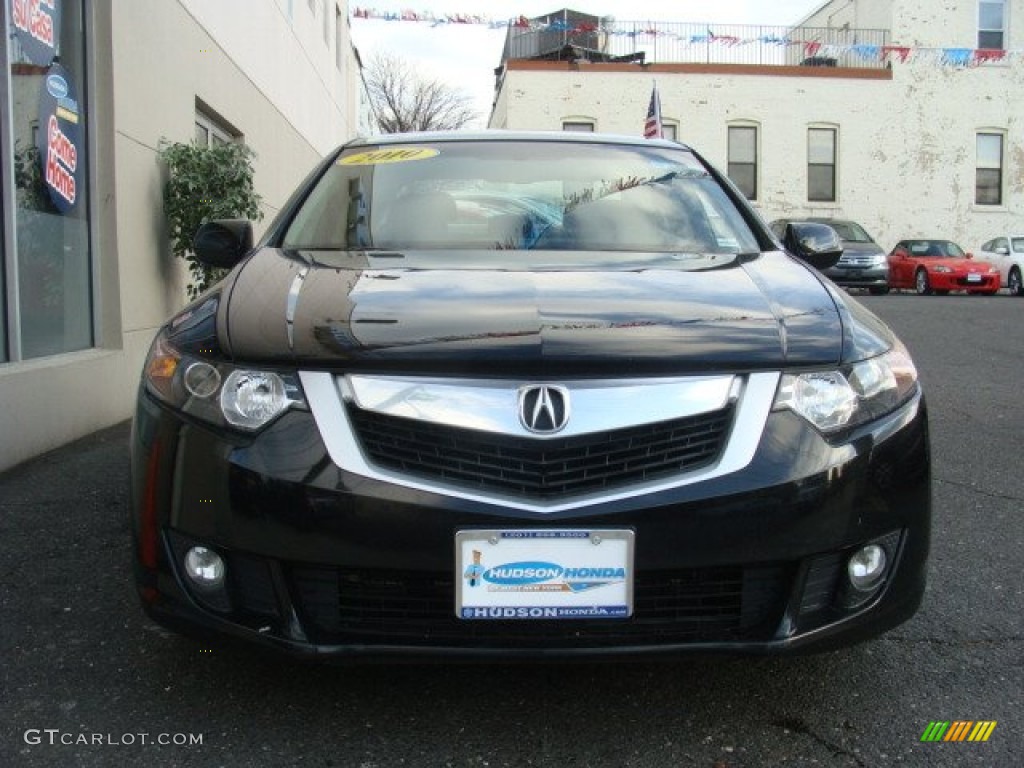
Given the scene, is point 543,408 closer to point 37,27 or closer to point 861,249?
point 37,27

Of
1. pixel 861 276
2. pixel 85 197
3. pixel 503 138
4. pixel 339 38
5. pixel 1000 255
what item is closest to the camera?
pixel 503 138

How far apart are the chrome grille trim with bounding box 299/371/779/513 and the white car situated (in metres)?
→ 21.9

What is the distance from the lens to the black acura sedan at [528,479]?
82.5 inches

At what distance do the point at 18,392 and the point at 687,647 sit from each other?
395cm

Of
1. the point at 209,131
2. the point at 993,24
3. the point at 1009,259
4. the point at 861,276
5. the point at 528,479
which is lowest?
the point at 528,479

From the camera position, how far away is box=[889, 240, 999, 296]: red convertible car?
21266mm

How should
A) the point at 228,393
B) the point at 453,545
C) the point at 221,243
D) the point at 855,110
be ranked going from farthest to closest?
the point at 855,110, the point at 221,243, the point at 228,393, the point at 453,545

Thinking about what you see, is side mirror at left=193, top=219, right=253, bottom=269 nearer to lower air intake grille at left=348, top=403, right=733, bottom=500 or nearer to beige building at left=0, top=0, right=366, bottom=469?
lower air intake grille at left=348, top=403, right=733, bottom=500

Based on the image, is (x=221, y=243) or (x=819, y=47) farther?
(x=819, y=47)

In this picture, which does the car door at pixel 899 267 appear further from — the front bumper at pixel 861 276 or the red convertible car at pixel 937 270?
the front bumper at pixel 861 276

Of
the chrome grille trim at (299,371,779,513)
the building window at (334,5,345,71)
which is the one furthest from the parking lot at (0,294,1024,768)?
the building window at (334,5,345,71)

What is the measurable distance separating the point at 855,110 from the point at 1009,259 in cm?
617

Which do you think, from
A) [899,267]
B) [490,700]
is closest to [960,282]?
[899,267]

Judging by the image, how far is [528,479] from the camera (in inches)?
83.1
